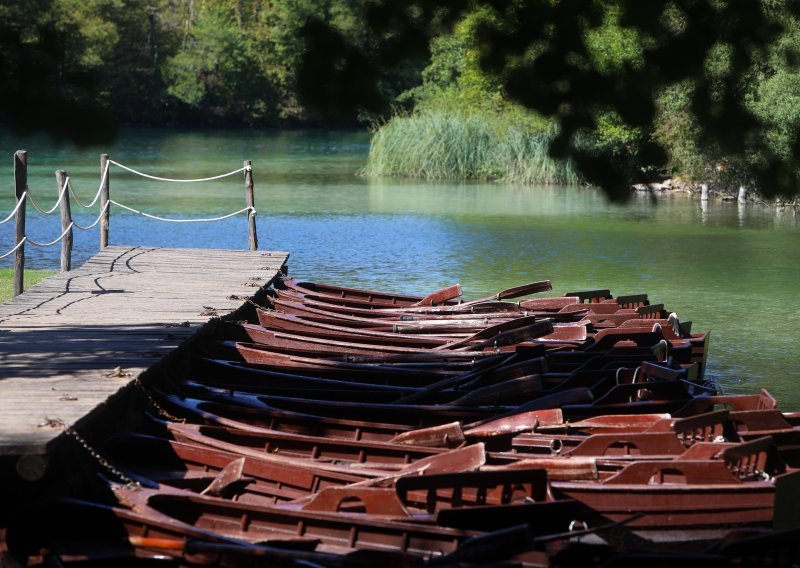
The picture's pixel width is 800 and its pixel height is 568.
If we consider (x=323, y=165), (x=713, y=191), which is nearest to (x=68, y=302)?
(x=713, y=191)

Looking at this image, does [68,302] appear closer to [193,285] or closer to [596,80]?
[193,285]

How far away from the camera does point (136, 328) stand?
8.30 m

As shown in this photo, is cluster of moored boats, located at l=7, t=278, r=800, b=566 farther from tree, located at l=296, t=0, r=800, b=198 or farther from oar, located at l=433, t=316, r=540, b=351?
tree, located at l=296, t=0, r=800, b=198

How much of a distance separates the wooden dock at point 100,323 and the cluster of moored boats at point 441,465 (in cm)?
29

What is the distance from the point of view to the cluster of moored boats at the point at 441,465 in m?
4.72

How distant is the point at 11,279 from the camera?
1408 cm

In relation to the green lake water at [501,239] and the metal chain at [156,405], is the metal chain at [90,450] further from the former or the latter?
the green lake water at [501,239]

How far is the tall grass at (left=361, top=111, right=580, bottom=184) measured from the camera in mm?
29844

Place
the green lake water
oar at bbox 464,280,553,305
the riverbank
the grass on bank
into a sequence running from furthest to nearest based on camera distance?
the riverbank, the green lake water, the grass on bank, oar at bbox 464,280,553,305

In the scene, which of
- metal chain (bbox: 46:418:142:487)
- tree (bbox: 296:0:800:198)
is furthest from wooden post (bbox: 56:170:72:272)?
tree (bbox: 296:0:800:198)

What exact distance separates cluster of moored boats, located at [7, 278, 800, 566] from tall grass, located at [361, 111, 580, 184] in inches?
840

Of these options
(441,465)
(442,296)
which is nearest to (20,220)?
(442,296)

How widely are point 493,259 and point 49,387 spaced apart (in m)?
12.9

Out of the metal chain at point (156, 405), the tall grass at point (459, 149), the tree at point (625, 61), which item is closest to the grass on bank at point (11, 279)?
the metal chain at point (156, 405)
